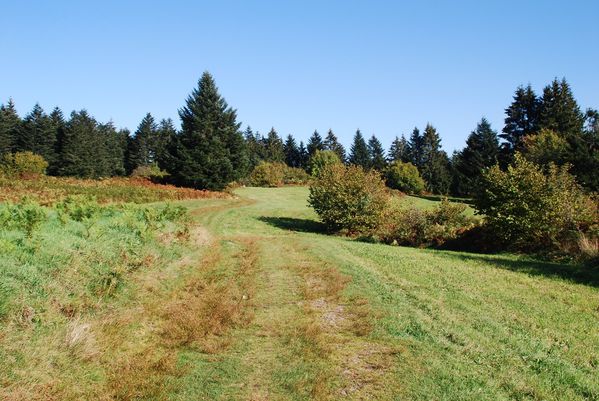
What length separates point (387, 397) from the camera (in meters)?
5.18

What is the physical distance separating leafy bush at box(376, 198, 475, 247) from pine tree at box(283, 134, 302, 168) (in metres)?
87.9

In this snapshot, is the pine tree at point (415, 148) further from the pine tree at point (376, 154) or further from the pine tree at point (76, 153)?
the pine tree at point (76, 153)

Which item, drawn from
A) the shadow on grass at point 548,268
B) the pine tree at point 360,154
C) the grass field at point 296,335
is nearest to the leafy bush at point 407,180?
the pine tree at point 360,154

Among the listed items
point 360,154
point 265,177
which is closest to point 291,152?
point 360,154

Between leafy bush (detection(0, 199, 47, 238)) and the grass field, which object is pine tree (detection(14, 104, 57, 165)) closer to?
leafy bush (detection(0, 199, 47, 238))

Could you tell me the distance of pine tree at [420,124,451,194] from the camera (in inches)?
2990

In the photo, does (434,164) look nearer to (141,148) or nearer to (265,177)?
(265,177)

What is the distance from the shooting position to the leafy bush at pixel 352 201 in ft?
79.5

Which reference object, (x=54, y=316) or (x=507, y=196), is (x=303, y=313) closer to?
(x=54, y=316)

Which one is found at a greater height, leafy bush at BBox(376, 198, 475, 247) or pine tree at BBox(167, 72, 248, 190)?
pine tree at BBox(167, 72, 248, 190)

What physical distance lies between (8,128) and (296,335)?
79.9m

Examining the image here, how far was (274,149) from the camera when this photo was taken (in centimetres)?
10306

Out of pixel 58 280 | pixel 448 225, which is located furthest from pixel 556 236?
pixel 58 280

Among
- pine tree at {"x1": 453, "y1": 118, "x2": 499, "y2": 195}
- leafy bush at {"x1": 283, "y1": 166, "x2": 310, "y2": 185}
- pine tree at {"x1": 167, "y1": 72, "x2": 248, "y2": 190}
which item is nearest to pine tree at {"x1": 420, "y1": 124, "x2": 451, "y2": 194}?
pine tree at {"x1": 453, "y1": 118, "x2": 499, "y2": 195}
